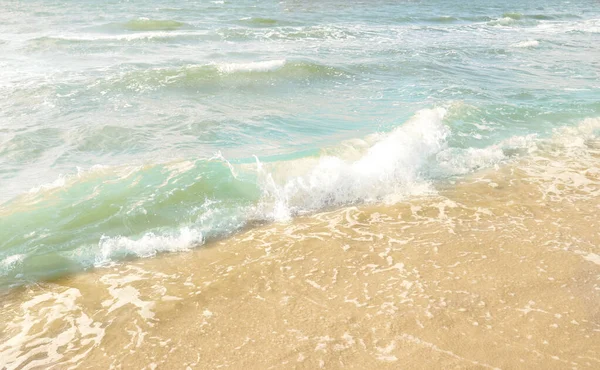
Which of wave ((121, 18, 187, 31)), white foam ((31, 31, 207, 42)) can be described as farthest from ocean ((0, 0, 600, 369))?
wave ((121, 18, 187, 31))

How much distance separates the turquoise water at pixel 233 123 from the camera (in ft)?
18.9

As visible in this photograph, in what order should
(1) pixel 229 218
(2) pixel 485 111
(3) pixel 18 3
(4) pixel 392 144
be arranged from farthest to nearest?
1. (3) pixel 18 3
2. (2) pixel 485 111
3. (4) pixel 392 144
4. (1) pixel 229 218

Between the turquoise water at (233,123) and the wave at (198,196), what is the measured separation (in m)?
0.02

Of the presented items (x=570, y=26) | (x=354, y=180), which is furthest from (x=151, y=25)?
(x=570, y=26)

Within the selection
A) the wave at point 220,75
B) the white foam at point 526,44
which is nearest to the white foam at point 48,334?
the wave at point 220,75

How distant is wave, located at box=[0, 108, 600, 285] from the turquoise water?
0.9 inches

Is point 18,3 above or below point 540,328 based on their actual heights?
above

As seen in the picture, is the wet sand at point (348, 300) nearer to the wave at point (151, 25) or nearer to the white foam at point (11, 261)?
the white foam at point (11, 261)

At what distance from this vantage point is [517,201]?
6.07m

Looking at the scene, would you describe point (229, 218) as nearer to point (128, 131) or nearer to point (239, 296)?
point (239, 296)

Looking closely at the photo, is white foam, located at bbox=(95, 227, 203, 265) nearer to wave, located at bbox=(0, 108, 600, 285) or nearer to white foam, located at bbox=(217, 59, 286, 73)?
wave, located at bbox=(0, 108, 600, 285)

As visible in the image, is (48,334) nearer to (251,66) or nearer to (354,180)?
(354,180)

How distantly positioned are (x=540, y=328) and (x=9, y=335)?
4.03 metres

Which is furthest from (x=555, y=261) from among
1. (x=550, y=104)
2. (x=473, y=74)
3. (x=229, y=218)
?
(x=473, y=74)
